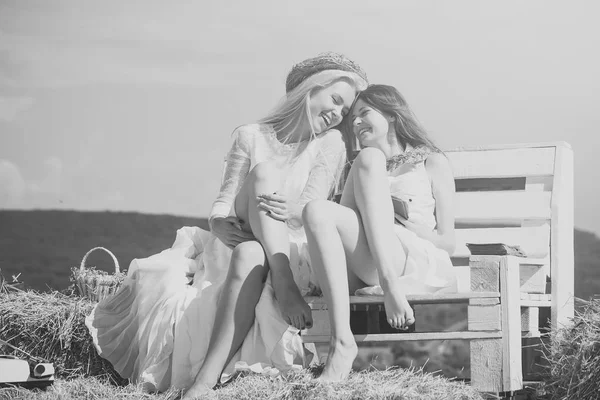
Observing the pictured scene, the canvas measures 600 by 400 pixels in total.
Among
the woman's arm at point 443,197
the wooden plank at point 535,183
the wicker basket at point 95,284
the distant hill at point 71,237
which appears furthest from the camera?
the distant hill at point 71,237

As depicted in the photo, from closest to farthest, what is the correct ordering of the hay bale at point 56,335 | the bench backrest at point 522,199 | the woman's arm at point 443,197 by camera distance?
the woman's arm at point 443,197
the hay bale at point 56,335
the bench backrest at point 522,199

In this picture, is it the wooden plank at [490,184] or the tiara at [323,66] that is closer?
the tiara at [323,66]

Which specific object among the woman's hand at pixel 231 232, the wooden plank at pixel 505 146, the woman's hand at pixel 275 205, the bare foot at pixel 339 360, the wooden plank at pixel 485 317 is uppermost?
the wooden plank at pixel 505 146

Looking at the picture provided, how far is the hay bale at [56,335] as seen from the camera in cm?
307

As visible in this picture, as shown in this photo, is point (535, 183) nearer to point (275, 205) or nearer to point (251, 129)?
point (251, 129)

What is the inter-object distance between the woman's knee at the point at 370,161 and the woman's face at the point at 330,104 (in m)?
0.64

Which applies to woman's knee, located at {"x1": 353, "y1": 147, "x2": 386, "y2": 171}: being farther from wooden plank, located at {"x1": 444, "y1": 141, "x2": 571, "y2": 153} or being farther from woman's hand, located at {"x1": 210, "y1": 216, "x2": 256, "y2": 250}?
wooden plank, located at {"x1": 444, "y1": 141, "x2": 571, "y2": 153}

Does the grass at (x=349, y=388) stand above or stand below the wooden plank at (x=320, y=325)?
below

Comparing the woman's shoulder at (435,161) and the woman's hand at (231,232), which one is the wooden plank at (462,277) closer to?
the woman's shoulder at (435,161)

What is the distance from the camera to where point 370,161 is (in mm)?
2338

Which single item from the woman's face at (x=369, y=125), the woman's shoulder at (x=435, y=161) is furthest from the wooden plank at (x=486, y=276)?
the woman's face at (x=369, y=125)

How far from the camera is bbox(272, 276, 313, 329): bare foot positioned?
2.38 m

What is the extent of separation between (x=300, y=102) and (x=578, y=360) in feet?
4.43

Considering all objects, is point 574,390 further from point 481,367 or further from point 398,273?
point 398,273
